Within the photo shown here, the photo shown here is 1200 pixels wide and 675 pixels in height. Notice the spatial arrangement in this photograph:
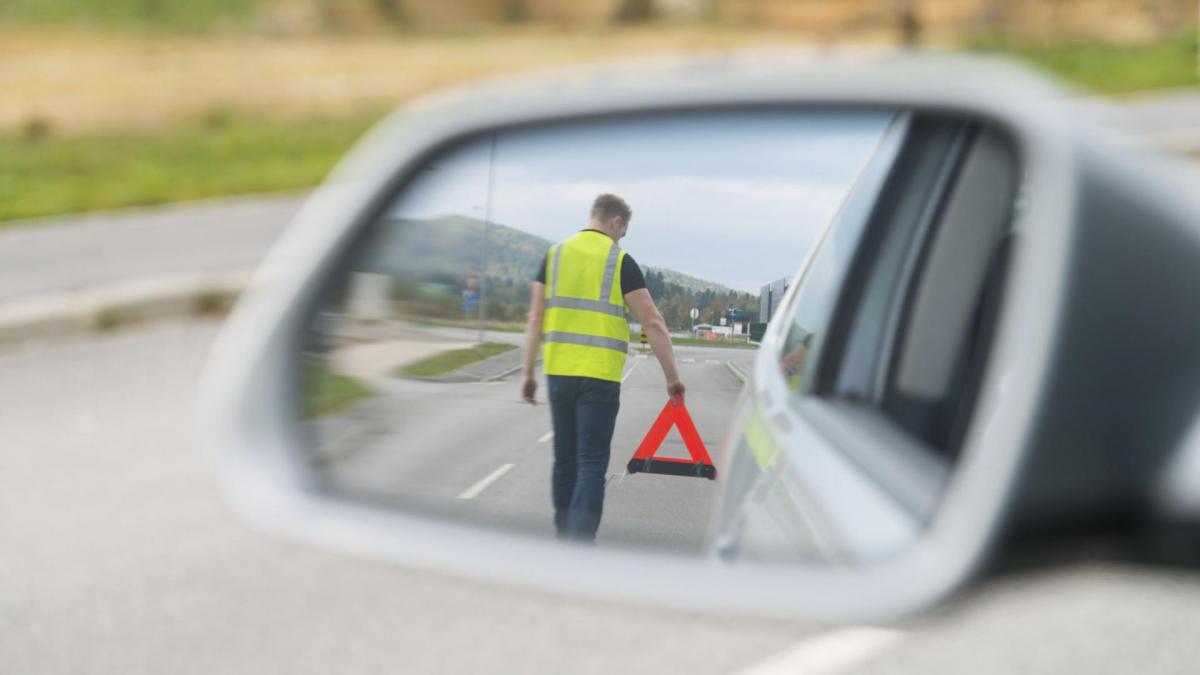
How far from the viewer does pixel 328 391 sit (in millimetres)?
1952

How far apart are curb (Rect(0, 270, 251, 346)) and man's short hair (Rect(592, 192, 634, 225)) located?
27.0 feet

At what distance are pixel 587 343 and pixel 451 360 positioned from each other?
26 centimetres

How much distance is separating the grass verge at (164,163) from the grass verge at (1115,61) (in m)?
13.6

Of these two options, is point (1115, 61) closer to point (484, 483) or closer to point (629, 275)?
point (629, 275)

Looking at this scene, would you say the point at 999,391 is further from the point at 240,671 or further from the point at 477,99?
the point at 240,671

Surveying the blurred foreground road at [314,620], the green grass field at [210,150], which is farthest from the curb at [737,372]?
the green grass field at [210,150]

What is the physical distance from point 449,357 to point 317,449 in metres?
0.59

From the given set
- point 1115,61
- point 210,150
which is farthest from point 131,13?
point 1115,61

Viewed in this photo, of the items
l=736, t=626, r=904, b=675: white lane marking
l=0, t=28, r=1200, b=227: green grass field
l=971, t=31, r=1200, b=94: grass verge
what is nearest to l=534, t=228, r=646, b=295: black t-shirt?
l=736, t=626, r=904, b=675: white lane marking

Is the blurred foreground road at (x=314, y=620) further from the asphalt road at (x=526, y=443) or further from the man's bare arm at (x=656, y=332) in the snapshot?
the man's bare arm at (x=656, y=332)

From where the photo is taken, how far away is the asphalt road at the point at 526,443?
223cm

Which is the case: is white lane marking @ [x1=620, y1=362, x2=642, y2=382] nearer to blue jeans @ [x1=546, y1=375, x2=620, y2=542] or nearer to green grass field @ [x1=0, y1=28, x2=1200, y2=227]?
blue jeans @ [x1=546, y1=375, x2=620, y2=542]

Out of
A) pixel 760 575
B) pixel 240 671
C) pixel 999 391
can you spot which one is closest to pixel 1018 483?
pixel 999 391

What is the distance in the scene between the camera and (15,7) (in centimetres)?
5269
